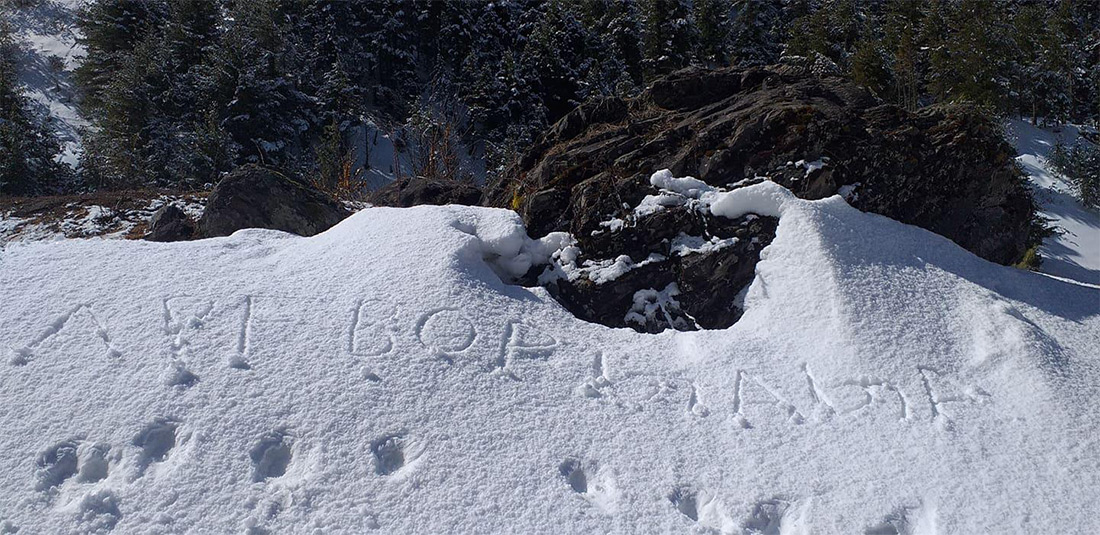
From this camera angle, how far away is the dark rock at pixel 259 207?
740 cm

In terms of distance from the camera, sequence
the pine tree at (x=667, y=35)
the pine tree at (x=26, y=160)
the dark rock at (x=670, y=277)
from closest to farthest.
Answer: the dark rock at (x=670, y=277) < the pine tree at (x=26, y=160) < the pine tree at (x=667, y=35)

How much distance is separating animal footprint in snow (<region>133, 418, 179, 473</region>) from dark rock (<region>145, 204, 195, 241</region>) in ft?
16.2

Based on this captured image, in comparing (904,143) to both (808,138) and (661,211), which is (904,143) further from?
(661,211)

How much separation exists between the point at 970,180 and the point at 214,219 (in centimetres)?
797

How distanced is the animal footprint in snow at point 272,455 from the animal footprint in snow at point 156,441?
1.54ft

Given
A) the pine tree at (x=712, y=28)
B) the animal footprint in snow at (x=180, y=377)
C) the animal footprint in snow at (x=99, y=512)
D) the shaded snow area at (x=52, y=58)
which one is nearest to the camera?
the animal footprint in snow at (x=99, y=512)

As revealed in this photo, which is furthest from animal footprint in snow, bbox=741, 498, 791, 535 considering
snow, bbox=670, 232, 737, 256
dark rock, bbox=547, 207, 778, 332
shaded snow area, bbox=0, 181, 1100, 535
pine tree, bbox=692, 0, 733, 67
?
pine tree, bbox=692, 0, 733, 67

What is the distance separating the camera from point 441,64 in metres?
24.9

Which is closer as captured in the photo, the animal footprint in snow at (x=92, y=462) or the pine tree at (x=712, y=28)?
the animal footprint in snow at (x=92, y=462)

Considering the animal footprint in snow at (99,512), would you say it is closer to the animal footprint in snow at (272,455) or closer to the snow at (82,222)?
the animal footprint in snow at (272,455)

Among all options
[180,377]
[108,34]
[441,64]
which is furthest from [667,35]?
[180,377]

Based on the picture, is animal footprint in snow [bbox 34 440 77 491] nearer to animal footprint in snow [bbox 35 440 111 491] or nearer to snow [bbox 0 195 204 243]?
animal footprint in snow [bbox 35 440 111 491]

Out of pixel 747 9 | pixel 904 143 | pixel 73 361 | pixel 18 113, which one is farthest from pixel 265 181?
pixel 747 9

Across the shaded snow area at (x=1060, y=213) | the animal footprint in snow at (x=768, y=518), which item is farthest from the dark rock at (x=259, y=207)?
the shaded snow area at (x=1060, y=213)
